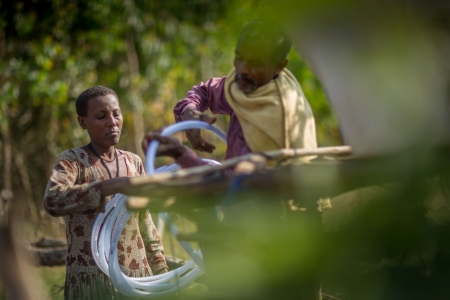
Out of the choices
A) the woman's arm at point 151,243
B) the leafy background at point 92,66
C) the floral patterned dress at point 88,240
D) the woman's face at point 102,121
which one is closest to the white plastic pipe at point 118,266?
the floral patterned dress at point 88,240

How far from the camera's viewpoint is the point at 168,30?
9.94 m

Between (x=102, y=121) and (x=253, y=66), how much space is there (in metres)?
1.17

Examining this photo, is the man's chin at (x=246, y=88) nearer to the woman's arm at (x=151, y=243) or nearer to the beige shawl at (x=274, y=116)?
the beige shawl at (x=274, y=116)

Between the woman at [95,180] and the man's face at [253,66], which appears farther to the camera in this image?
the woman at [95,180]

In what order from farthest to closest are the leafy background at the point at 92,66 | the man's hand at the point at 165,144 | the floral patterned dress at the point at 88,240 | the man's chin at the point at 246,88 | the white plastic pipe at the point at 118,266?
1. the leafy background at the point at 92,66
2. the floral patterned dress at the point at 88,240
3. the white plastic pipe at the point at 118,266
4. the man's chin at the point at 246,88
5. the man's hand at the point at 165,144

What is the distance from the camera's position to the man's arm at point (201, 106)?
2879mm

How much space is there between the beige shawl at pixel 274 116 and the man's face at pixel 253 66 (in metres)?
0.03

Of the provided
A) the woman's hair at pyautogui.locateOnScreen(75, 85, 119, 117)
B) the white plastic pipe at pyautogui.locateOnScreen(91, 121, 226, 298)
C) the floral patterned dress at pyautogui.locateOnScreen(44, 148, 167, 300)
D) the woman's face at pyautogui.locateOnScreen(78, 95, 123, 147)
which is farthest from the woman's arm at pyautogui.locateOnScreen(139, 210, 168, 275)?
the woman's hair at pyautogui.locateOnScreen(75, 85, 119, 117)

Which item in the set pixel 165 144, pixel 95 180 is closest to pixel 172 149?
pixel 165 144

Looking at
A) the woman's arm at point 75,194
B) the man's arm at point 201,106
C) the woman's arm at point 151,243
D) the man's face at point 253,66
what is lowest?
the woman's arm at point 151,243

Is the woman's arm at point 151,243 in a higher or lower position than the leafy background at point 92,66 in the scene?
lower

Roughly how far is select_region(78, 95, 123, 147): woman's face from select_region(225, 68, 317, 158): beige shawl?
0.98m

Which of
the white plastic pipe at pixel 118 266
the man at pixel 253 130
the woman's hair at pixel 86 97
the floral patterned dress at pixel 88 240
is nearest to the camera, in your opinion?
the man at pixel 253 130

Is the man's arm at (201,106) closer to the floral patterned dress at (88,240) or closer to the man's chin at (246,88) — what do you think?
the man's chin at (246,88)
